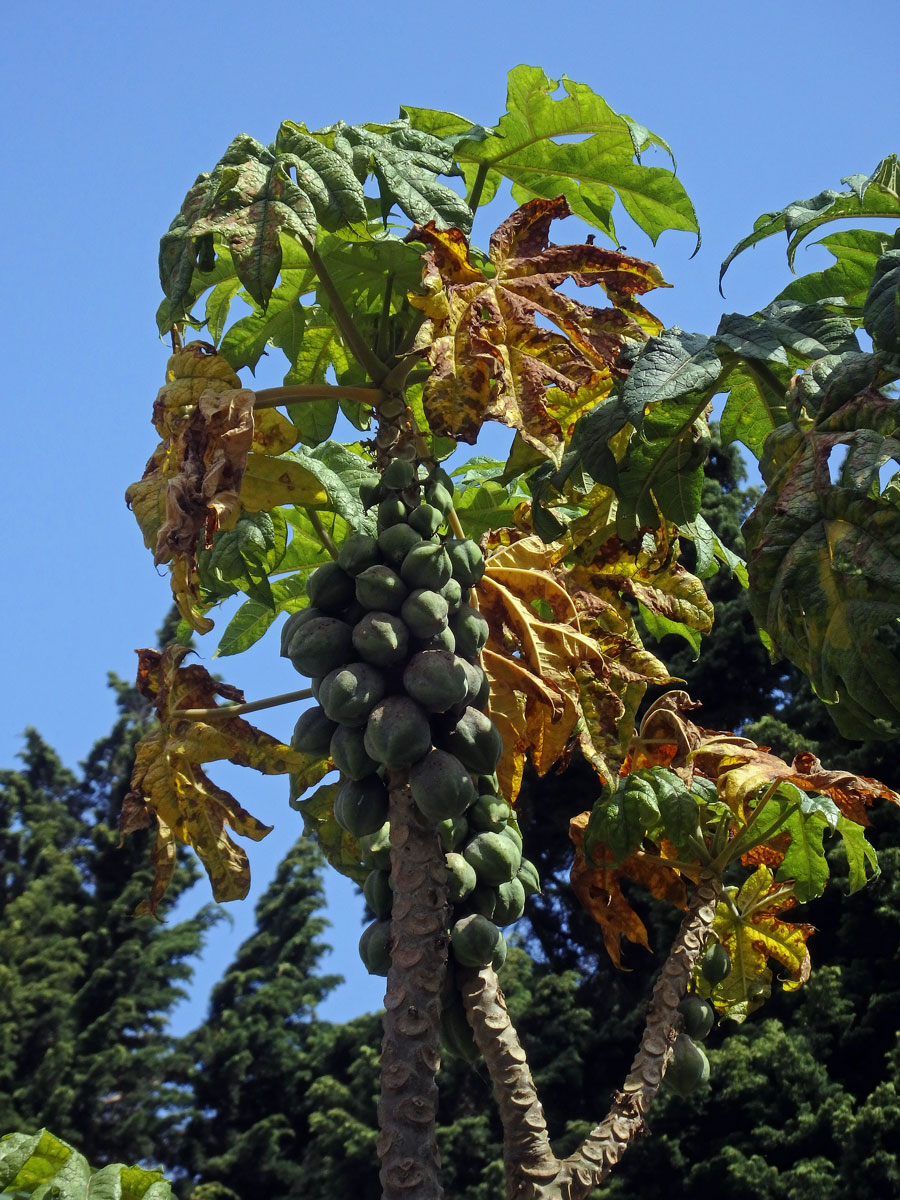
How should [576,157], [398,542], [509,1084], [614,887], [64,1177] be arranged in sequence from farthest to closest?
[576,157], [614,887], [398,542], [509,1084], [64,1177]

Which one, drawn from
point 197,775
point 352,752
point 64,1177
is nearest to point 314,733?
point 352,752

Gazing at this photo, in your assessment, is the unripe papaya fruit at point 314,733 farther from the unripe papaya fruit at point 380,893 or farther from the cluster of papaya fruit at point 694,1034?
the cluster of papaya fruit at point 694,1034

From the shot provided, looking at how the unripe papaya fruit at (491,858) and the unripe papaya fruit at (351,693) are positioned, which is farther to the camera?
the unripe papaya fruit at (491,858)

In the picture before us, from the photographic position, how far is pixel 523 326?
83.9 inches

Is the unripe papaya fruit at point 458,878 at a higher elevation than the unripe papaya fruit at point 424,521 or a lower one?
lower

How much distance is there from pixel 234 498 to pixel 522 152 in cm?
121

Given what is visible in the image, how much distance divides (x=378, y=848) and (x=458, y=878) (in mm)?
177

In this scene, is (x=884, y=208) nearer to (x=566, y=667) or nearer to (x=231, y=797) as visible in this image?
(x=566, y=667)

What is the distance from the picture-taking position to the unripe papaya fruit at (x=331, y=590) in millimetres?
2043

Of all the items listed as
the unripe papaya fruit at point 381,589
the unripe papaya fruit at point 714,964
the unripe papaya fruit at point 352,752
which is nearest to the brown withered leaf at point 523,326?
the unripe papaya fruit at point 381,589

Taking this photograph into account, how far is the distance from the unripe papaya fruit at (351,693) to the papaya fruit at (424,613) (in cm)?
10

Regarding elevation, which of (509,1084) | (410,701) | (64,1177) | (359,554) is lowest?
(64,1177)

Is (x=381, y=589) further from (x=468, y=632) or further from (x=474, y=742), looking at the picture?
(x=474, y=742)

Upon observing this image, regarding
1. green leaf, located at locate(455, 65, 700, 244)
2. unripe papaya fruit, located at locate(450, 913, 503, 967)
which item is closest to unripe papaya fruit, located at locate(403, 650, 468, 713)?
unripe papaya fruit, located at locate(450, 913, 503, 967)
